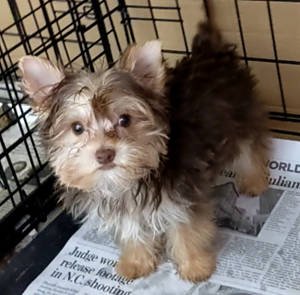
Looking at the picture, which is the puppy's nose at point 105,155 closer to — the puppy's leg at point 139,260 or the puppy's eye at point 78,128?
the puppy's eye at point 78,128

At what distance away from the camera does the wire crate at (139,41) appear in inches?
69.3

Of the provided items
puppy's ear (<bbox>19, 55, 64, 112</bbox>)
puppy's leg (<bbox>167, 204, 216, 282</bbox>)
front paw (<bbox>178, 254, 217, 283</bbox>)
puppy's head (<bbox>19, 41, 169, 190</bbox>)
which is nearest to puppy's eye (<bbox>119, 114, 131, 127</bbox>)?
puppy's head (<bbox>19, 41, 169, 190</bbox>)

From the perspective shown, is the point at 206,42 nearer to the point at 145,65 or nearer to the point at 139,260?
the point at 145,65

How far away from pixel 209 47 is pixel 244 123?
0.66 ft

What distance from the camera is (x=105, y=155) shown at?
1.22 metres

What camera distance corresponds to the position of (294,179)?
171 centimetres

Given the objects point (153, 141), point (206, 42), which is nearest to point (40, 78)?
point (153, 141)

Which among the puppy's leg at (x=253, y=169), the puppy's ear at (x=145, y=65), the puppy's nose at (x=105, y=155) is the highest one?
the puppy's ear at (x=145, y=65)

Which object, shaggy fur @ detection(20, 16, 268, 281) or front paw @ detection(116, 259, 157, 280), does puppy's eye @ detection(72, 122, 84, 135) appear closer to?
shaggy fur @ detection(20, 16, 268, 281)

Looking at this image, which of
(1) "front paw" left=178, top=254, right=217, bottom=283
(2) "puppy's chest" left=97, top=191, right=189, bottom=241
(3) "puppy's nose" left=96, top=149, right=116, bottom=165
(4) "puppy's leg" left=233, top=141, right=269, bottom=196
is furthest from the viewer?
(4) "puppy's leg" left=233, top=141, right=269, bottom=196

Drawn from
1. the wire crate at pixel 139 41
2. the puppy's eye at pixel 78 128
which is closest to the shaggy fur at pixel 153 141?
the puppy's eye at pixel 78 128

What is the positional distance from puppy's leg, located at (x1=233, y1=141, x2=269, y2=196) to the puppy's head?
39cm

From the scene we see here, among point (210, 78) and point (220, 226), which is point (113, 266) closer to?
point (220, 226)

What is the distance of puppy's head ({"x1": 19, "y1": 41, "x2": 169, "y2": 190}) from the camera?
125 cm
